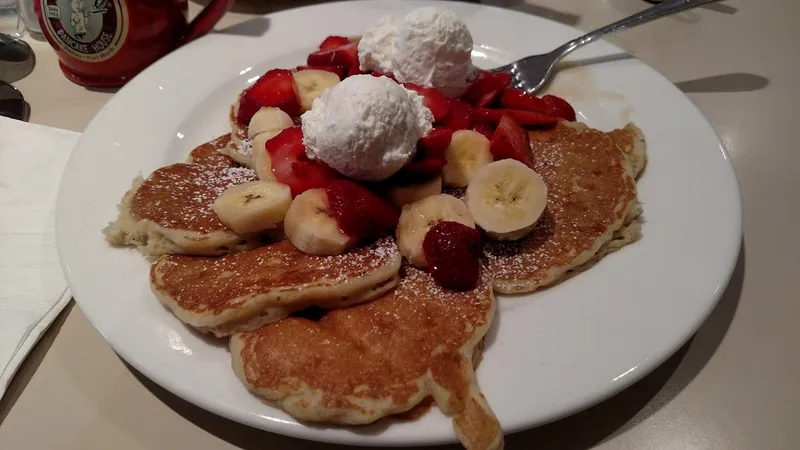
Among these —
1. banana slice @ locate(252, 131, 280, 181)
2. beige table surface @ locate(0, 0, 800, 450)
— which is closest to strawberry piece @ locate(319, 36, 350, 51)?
banana slice @ locate(252, 131, 280, 181)

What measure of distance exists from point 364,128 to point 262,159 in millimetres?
291

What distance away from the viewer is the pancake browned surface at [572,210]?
48.3 inches

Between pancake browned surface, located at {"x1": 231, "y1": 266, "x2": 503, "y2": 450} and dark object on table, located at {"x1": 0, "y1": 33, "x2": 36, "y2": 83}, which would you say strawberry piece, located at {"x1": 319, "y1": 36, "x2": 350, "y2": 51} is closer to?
pancake browned surface, located at {"x1": 231, "y1": 266, "x2": 503, "y2": 450}

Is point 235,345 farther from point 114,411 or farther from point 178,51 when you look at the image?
point 178,51

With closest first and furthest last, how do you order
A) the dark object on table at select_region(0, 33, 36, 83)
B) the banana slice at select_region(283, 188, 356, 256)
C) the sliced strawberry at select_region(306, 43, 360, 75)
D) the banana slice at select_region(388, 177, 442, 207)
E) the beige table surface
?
1. the beige table surface
2. the banana slice at select_region(283, 188, 356, 256)
3. the banana slice at select_region(388, 177, 442, 207)
4. the sliced strawberry at select_region(306, 43, 360, 75)
5. the dark object on table at select_region(0, 33, 36, 83)

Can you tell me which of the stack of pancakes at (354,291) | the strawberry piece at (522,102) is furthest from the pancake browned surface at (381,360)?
the strawberry piece at (522,102)

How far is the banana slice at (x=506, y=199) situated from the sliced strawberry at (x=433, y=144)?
111mm

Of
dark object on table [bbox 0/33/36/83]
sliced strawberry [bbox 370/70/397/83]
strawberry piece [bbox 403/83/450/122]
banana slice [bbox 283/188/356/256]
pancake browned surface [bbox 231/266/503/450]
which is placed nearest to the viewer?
pancake browned surface [bbox 231/266/503/450]

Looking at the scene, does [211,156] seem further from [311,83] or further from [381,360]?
[381,360]

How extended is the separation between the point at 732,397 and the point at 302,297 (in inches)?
33.8

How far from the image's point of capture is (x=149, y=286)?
1.20 metres

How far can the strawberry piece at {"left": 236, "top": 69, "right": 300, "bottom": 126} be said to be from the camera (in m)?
1.56

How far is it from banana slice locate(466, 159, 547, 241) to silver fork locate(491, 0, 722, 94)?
555mm

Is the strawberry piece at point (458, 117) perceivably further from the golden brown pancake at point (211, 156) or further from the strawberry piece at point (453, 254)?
the golden brown pancake at point (211, 156)
